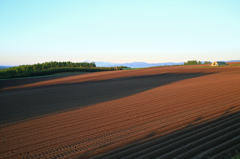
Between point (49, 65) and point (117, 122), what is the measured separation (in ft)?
149

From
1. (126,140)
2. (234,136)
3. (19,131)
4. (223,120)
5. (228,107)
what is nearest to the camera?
(234,136)

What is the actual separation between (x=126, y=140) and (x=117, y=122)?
1.50 m

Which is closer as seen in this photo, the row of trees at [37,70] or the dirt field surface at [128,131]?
the dirt field surface at [128,131]

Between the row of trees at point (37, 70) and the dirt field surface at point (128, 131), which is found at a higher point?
the row of trees at point (37, 70)

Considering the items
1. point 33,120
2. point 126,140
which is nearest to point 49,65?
point 33,120

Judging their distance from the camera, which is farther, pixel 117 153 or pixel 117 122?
pixel 117 122

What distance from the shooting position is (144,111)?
7.33 m

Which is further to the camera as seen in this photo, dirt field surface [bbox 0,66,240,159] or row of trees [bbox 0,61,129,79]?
row of trees [bbox 0,61,129,79]

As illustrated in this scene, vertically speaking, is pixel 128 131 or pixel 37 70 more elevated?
pixel 37 70

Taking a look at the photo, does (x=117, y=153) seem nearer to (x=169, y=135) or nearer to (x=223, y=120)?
(x=169, y=135)

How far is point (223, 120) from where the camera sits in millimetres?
5512

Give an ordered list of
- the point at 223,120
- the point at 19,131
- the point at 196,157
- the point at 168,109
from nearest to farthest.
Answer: the point at 196,157 → the point at 223,120 → the point at 19,131 → the point at 168,109

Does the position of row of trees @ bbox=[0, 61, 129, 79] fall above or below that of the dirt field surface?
above

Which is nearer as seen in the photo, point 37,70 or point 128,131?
point 128,131
